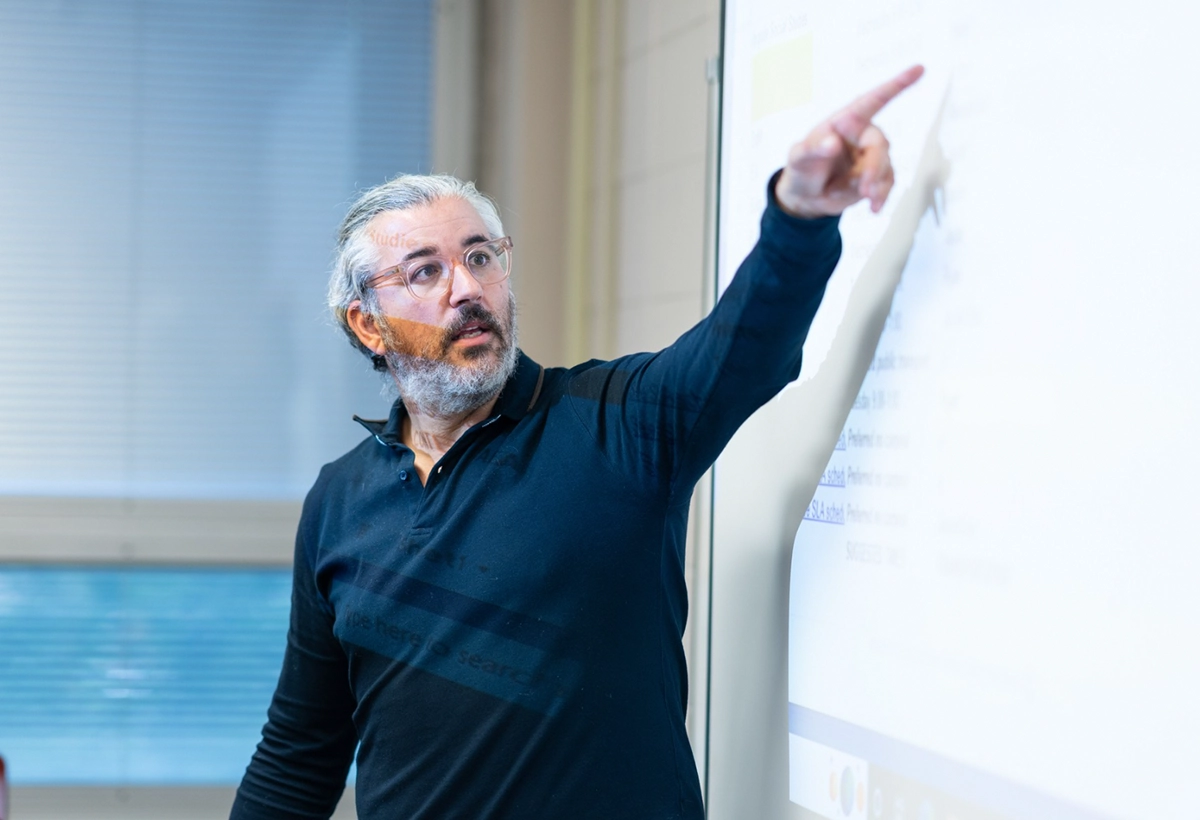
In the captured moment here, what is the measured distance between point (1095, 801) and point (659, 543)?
525mm

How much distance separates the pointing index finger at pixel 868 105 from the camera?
813 millimetres

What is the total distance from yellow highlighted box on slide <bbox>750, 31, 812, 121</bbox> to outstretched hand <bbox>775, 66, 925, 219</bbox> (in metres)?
0.26

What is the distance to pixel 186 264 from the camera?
2451 mm

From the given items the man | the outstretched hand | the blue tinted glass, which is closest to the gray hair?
the man

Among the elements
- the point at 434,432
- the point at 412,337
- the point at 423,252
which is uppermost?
the point at 423,252

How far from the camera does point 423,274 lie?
4.37 ft

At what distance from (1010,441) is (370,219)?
2.90 feet

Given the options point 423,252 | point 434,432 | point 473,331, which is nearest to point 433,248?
point 423,252

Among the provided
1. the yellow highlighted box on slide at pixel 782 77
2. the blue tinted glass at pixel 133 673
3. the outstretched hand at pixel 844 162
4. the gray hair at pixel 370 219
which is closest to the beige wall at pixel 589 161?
the gray hair at pixel 370 219

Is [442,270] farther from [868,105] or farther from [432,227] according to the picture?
[868,105]

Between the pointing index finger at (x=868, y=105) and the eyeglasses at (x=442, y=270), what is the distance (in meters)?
0.58

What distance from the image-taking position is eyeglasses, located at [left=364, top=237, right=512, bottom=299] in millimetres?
1318

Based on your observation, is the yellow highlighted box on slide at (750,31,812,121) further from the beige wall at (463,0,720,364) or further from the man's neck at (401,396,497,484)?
the beige wall at (463,0,720,364)

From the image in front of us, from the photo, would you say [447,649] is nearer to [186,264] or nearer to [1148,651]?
[1148,651]
